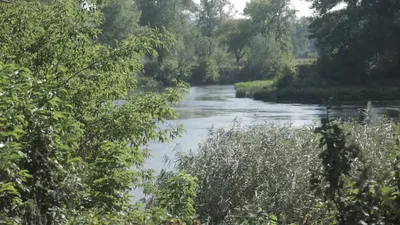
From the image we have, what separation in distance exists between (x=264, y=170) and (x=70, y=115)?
12.6 ft

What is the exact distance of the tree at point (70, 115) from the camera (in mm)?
4434

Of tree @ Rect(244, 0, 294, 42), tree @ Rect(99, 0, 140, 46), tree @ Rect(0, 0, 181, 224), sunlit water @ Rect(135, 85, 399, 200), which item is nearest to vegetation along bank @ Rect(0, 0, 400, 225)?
tree @ Rect(0, 0, 181, 224)

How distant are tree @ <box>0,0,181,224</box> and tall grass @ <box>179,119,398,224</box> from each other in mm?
941

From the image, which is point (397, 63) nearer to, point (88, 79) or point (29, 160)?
point (88, 79)

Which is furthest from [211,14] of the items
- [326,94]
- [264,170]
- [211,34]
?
[264,170]

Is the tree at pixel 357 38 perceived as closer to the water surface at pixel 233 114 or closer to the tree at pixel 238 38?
the water surface at pixel 233 114

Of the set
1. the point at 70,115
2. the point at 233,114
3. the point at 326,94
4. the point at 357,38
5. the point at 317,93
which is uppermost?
the point at 357,38

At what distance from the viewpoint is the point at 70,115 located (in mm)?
6605

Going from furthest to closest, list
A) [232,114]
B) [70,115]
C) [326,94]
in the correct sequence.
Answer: [326,94], [232,114], [70,115]

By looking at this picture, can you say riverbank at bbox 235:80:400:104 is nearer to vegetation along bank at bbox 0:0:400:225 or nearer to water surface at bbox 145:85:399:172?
water surface at bbox 145:85:399:172

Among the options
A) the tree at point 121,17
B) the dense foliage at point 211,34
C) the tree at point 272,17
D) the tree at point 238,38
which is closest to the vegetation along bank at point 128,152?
the dense foliage at point 211,34

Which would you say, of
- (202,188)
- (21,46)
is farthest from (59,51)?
(202,188)

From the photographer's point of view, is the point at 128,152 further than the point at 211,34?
No

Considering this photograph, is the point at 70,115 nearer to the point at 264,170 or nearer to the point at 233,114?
the point at 264,170
